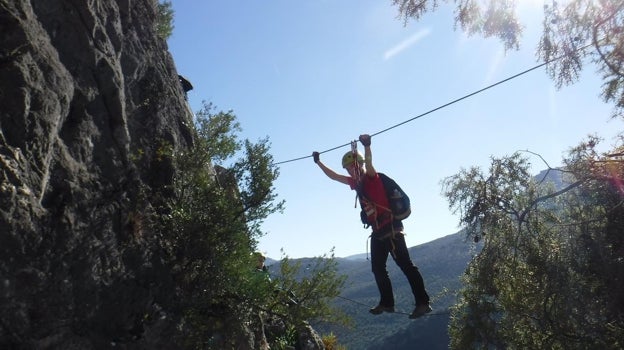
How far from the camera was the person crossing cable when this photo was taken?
784 centimetres

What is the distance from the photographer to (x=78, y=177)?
24.9 feet

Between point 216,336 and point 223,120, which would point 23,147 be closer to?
point 216,336

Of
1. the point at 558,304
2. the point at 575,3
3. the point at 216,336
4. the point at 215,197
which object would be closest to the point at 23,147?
the point at 215,197

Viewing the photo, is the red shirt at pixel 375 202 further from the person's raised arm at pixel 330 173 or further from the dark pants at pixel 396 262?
the person's raised arm at pixel 330 173

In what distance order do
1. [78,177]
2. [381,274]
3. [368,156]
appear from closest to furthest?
1. [78,177]
2. [368,156]
3. [381,274]

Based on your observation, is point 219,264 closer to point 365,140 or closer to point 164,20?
point 365,140

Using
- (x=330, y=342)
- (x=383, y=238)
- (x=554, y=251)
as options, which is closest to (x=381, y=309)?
(x=383, y=238)

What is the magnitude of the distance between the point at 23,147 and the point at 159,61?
5.78 meters

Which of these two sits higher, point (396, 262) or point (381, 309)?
point (396, 262)

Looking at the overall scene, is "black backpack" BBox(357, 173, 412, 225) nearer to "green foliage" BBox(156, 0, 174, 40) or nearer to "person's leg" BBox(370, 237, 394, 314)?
"person's leg" BBox(370, 237, 394, 314)

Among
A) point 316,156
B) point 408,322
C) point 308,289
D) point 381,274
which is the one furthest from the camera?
point 408,322

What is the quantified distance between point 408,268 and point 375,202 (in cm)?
120

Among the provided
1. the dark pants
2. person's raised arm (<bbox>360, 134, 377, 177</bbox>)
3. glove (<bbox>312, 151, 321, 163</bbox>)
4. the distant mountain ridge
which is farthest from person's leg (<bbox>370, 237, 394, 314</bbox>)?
the distant mountain ridge

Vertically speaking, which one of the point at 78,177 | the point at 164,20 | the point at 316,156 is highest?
the point at 164,20
